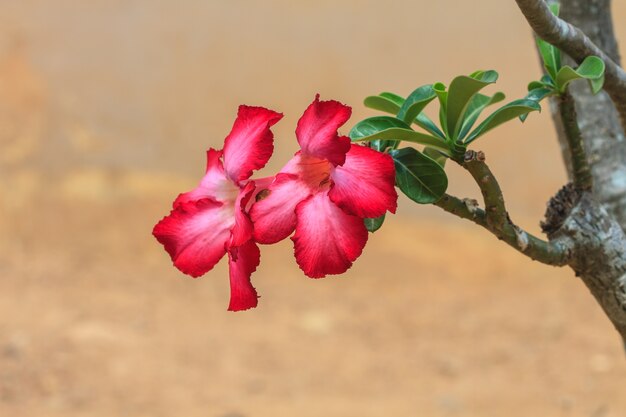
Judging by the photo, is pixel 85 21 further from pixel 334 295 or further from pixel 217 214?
pixel 217 214

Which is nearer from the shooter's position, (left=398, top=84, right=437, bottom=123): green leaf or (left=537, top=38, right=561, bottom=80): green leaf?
(left=398, top=84, right=437, bottom=123): green leaf

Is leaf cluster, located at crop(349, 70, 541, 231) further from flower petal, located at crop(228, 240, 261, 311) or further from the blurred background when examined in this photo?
the blurred background

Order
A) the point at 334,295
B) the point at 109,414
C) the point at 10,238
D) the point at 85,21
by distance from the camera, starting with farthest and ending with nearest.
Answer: the point at 85,21
the point at 10,238
the point at 334,295
the point at 109,414

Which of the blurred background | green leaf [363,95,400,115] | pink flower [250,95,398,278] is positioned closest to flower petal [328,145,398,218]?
pink flower [250,95,398,278]

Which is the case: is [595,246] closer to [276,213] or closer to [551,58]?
[551,58]

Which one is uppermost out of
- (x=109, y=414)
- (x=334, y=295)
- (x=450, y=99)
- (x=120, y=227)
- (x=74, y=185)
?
(x=74, y=185)

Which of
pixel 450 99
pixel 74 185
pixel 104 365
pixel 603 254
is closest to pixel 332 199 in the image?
pixel 450 99

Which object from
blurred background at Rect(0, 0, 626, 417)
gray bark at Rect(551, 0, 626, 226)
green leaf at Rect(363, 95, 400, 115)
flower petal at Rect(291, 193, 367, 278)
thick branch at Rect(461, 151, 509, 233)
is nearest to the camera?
flower petal at Rect(291, 193, 367, 278)
